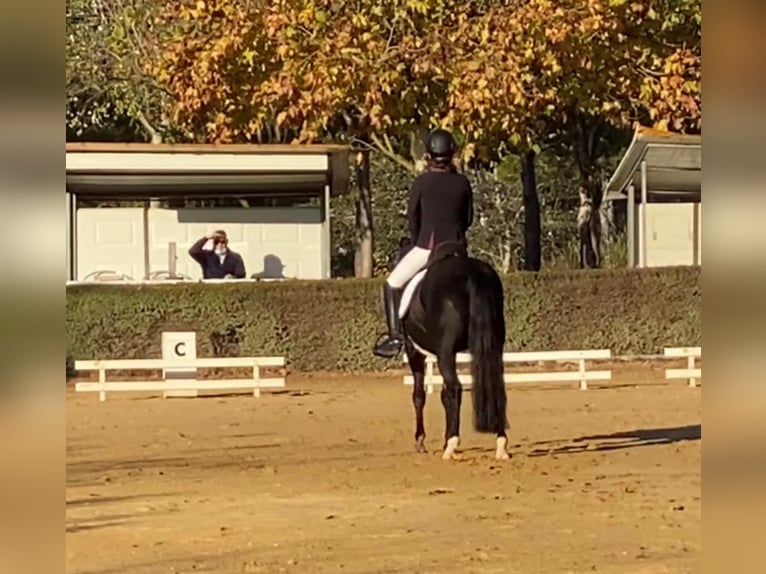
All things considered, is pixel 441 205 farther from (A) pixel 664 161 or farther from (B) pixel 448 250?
(A) pixel 664 161

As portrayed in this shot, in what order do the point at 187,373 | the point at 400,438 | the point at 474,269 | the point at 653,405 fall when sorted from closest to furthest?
the point at 474,269
the point at 400,438
the point at 653,405
the point at 187,373

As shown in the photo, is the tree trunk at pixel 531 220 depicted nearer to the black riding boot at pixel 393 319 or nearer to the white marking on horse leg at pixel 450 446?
the black riding boot at pixel 393 319

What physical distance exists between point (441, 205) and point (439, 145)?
0.46m

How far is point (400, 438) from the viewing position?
12.4 metres

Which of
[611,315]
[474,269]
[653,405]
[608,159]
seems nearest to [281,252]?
[611,315]

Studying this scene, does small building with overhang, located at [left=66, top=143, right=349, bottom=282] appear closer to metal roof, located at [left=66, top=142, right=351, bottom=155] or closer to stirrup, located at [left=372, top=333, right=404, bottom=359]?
metal roof, located at [left=66, top=142, right=351, bottom=155]

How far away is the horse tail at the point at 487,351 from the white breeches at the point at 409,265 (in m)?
0.71

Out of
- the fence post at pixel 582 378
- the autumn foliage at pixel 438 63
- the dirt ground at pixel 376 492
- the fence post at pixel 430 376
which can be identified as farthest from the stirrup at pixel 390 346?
the autumn foliage at pixel 438 63

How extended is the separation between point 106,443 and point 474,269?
3941mm

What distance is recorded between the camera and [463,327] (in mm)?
10086
